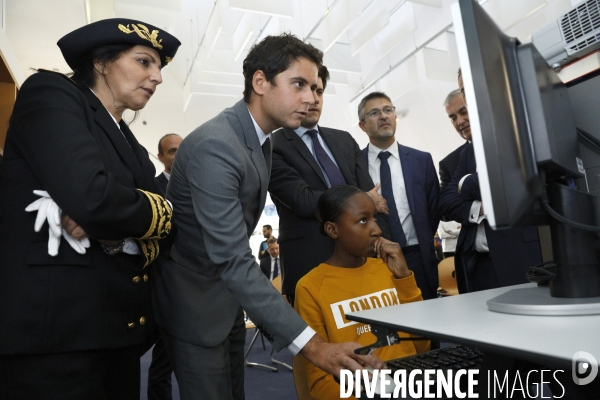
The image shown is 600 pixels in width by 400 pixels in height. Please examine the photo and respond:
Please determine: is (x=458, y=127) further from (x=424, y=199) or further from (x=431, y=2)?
(x=431, y=2)

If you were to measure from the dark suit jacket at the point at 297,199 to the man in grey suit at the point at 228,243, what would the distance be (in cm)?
38

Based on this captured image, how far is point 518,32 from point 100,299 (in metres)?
6.06

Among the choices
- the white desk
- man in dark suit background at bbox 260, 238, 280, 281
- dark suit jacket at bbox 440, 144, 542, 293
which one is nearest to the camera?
the white desk

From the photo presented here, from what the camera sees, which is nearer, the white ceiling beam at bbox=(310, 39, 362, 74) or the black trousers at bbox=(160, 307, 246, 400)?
the black trousers at bbox=(160, 307, 246, 400)

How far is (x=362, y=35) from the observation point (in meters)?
6.14

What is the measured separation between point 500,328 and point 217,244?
63 cm

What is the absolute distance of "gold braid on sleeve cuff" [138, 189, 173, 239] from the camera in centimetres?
105

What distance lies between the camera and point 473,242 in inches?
70.1

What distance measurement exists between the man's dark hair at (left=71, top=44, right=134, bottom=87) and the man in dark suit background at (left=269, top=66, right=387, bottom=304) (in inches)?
30.8

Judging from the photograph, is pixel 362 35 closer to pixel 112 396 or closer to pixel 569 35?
pixel 569 35

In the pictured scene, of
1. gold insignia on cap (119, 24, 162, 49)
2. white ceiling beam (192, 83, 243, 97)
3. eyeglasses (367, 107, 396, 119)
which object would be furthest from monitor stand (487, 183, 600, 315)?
white ceiling beam (192, 83, 243, 97)

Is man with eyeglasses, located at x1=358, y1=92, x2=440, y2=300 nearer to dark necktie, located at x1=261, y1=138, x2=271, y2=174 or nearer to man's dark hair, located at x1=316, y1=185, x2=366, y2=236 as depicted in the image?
man's dark hair, located at x1=316, y1=185, x2=366, y2=236

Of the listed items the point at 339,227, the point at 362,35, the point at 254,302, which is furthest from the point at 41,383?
the point at 362,35

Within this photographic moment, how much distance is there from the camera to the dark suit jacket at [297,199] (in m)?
1.77
